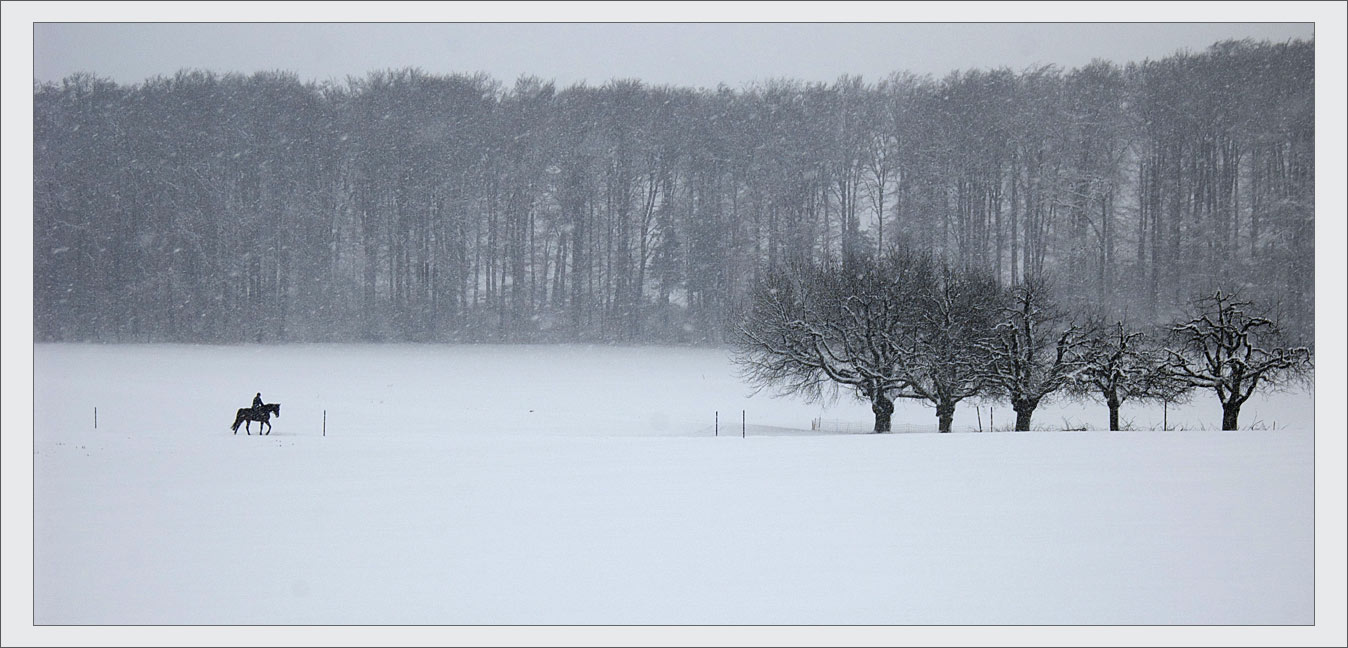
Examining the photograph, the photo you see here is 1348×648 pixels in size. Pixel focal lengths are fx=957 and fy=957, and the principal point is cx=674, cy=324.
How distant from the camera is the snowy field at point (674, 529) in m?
9.62

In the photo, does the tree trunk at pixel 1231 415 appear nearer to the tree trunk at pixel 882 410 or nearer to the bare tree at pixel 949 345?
the bare tree at pixel 949 345

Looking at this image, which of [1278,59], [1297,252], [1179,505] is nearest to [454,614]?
[1179,505]

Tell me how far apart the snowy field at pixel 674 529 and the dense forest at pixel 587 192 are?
82.0ft

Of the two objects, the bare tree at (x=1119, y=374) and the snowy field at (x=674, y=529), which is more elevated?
the bare tree at (x=1119, y=374)

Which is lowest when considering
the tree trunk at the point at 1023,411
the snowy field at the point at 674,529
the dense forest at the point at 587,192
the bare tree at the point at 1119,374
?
the snowy field at the point at 674,529

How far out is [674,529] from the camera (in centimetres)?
1180

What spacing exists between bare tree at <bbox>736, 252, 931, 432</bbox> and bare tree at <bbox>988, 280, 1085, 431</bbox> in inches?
84.3

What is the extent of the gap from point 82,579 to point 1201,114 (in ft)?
152

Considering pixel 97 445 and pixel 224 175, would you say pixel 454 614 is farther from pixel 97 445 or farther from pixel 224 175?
pixel 224 175

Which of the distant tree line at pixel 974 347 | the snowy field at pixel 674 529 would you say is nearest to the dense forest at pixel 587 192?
the distant tree line at pixel 974 347

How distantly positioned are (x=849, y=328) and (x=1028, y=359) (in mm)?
4101

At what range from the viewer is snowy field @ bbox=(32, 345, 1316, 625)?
9.62m

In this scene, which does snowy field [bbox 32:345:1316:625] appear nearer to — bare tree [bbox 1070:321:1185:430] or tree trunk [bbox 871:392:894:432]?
bare tree [bbox 1070:321:1185:430]

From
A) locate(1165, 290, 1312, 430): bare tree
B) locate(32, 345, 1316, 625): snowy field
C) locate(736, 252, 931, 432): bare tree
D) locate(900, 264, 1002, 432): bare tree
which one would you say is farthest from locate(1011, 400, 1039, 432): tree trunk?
locate(32, 345, 1316, 625): snowy field
